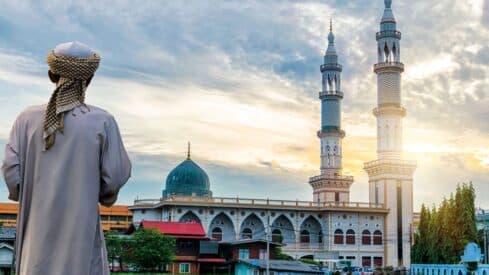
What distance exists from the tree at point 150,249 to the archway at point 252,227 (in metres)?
16.8

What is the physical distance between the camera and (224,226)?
61219 millimetres

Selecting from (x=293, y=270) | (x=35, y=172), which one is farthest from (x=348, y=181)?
(x=35, y=172)

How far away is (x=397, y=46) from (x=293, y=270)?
34270 millimetres

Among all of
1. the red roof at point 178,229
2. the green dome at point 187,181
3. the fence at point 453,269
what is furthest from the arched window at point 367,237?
the fence at point 453,269

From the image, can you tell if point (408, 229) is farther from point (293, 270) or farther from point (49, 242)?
point (49, 242)

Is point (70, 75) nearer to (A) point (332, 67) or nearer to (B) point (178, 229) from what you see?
(B) point (178, 229)

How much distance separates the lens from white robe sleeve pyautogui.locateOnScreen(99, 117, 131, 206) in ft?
12.0

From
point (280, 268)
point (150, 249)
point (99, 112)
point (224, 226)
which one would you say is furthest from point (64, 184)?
point (224, 226)

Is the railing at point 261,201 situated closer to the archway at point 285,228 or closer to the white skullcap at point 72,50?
the archway at point 285,228

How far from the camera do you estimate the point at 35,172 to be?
3627 millimetres

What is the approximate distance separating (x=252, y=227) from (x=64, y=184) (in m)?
58.9

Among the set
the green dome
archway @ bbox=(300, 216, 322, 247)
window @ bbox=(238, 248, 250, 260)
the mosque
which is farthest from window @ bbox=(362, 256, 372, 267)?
window @ bbox=(238, 248, 250, 260)

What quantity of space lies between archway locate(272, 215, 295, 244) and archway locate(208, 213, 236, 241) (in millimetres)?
3595

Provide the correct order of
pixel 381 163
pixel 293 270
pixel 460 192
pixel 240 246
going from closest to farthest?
pixel 293 270 → pixel 460 192 → pixel 240 246 → pixel 381 163
